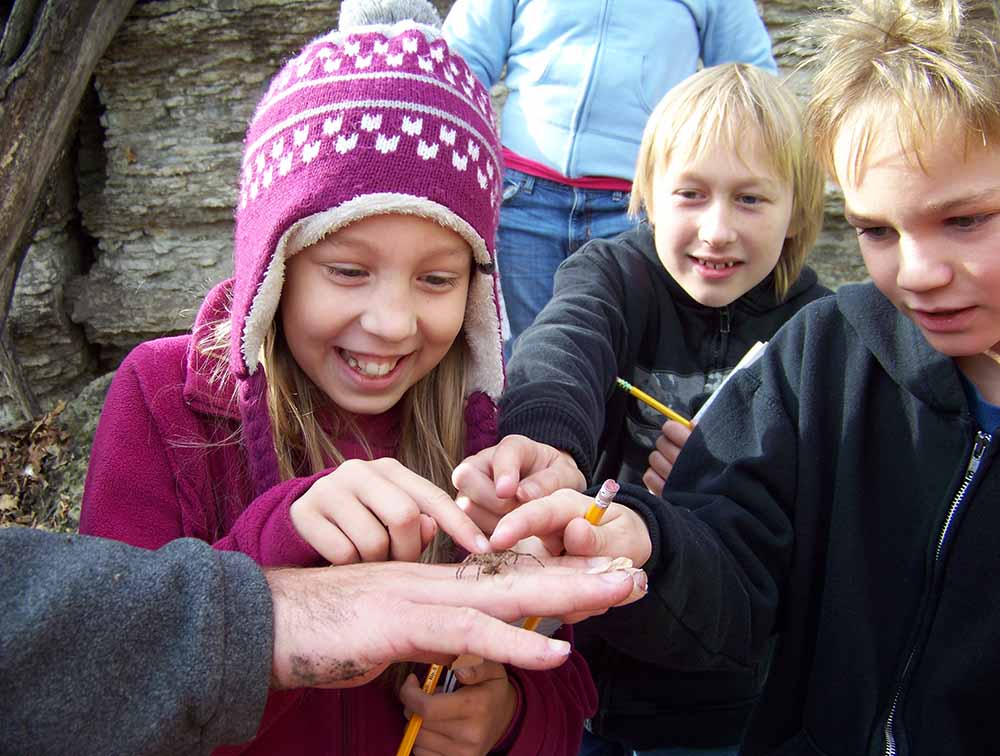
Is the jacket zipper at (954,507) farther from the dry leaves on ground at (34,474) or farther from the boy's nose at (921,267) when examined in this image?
the dry leaves on ground at (34,474)

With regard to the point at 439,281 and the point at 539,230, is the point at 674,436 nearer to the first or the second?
the point at 439,281

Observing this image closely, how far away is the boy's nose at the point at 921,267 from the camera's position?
1397mm

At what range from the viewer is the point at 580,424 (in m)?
1.87

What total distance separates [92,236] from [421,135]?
4.41m

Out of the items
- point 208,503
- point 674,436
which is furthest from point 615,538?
point 674,436

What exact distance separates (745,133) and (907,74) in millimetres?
1053

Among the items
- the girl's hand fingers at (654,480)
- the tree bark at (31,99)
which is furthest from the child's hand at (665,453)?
the tree bark at (31,99)

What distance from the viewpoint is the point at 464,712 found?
58.9 inches

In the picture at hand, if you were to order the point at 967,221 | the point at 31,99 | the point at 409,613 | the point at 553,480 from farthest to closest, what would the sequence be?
the point at 31,99, the point at 553,480, the point at 967,221, the point at 409,613

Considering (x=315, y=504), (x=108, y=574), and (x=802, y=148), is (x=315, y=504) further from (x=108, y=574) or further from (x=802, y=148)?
(x=802, y=148)

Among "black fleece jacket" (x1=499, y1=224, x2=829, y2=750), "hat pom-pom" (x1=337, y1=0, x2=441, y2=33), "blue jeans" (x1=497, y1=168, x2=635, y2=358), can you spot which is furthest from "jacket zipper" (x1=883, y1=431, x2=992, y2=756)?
"blue jeans" (x1=497, y1=168, x2=635, y2=358)

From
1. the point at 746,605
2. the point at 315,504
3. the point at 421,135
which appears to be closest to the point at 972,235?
the point at 746,605

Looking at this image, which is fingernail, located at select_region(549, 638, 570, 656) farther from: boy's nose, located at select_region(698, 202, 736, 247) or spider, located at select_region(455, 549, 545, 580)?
boy's nose, located at select_region(698, 202, 736, 247)

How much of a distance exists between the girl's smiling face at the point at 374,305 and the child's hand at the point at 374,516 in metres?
0.36
